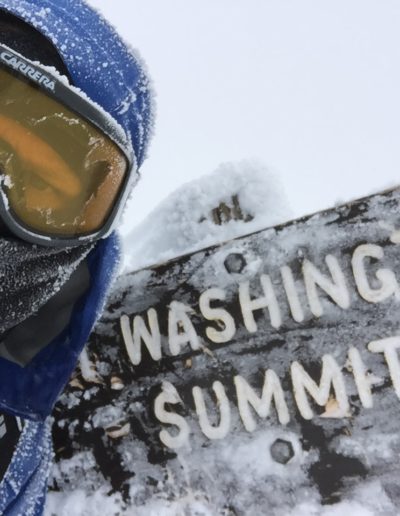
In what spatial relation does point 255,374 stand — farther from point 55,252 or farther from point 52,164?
point 52,164

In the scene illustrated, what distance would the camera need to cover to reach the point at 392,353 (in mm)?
2035

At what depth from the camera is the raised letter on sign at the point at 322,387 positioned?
6.78 feet

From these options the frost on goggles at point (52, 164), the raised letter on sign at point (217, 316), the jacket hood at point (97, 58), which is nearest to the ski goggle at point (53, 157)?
the frost on goggles at point (52, 164)

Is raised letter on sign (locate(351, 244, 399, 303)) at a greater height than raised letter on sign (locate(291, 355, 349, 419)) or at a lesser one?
greater

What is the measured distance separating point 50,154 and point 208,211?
3.82 ft

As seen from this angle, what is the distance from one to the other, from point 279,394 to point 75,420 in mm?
811

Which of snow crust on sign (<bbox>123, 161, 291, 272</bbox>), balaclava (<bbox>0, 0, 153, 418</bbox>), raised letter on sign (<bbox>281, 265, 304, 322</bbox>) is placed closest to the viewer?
balaclava (<bbox>0, 0, 153, 418</bbox>)

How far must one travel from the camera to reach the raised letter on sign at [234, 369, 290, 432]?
6.98 feet

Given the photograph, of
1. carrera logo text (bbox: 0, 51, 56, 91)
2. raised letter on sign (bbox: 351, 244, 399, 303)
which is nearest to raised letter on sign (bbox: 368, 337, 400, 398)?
raised letter on sign (bbox: 351, 244, 399, 303)

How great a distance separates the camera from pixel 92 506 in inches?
89.9

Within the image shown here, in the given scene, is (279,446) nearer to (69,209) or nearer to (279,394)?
(279,394)

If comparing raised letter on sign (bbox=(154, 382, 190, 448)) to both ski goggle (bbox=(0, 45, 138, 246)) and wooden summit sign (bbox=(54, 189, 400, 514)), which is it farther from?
ski goggle (bbox=(0, 45, 138, 246))

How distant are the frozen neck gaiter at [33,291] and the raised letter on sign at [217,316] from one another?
1.50ft

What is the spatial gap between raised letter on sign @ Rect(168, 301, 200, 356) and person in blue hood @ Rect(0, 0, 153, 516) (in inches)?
22.2
